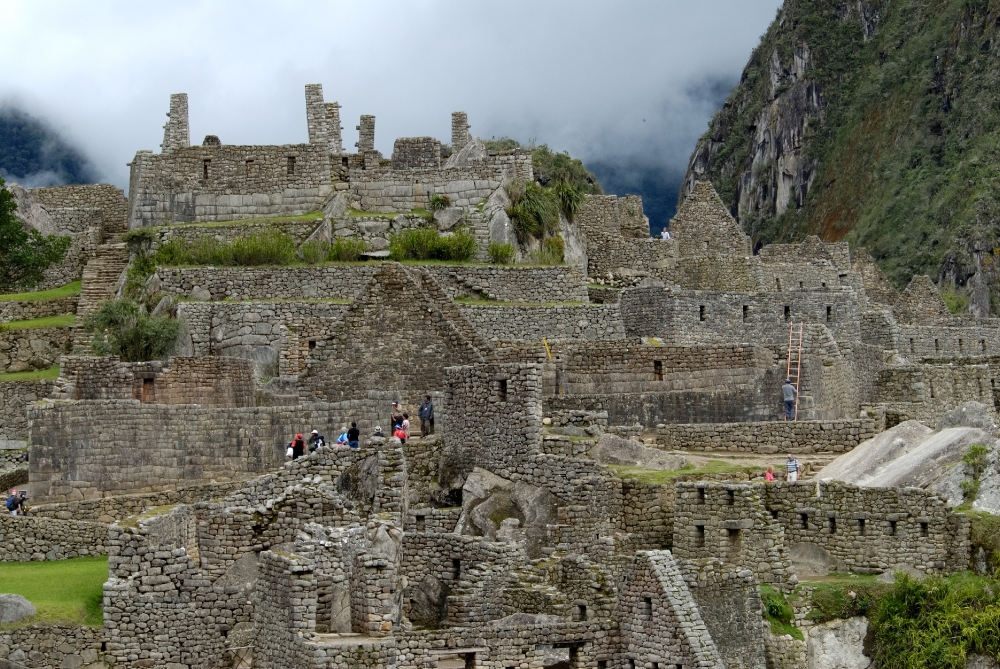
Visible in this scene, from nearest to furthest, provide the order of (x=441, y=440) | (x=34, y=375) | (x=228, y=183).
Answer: (x=441, y=440) → (x=34, y=375) → (x=228, y=183)

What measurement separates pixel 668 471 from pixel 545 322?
10423 mm

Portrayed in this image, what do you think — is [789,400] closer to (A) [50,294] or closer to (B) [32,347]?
(B) [32,347]

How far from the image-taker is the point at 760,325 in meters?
41.8

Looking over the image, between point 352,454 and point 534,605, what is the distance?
4.64 m

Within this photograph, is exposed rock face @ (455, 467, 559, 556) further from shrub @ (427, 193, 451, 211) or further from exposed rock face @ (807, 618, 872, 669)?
shrub @ (427, 193, 451, 211)

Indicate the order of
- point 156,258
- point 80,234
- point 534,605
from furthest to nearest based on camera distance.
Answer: point 80,234
point 156,258
point 534,605

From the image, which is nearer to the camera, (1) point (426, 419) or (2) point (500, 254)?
(1) point (426, 419)

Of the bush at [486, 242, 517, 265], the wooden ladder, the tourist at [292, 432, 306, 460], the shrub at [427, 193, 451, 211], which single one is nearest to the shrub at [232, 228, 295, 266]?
the shrub at [427, 193, 451, 211]

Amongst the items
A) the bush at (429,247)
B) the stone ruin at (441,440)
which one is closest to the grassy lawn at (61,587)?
the stone ruin at (441,440)

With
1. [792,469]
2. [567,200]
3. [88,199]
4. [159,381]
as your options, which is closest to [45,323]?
[88,199]

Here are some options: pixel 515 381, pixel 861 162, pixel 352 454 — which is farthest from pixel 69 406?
pixel 861 162

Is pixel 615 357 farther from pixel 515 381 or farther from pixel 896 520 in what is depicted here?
pixel 896 520

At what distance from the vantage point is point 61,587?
92.5 ft

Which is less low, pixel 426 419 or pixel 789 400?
pixel 789 400
